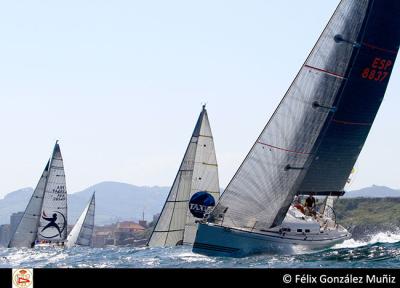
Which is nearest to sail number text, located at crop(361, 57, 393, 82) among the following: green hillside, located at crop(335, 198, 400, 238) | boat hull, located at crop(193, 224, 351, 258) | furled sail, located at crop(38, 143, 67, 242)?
boat hull, located at crop(193, 224, 351, 258)

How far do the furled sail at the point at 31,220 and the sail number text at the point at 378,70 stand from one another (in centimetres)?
4443

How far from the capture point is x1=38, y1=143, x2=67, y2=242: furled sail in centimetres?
7612

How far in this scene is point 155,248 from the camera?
52.1 metres

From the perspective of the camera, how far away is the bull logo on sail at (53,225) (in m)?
78.0

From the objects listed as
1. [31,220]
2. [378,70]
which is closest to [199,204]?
[378,70]

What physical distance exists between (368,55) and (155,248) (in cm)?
2131

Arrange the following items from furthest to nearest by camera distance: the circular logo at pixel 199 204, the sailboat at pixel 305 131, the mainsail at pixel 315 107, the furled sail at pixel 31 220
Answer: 1. the furled sail at pixel 31 220
2. the circular logo at pixel 199 204
3. the mainsail at pixel 315 107
4. the sailboat at pixel 305 131

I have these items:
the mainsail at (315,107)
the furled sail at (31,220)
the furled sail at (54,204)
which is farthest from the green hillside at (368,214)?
the mainsail at (315,107)

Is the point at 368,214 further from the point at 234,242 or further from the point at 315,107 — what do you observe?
the point at 234,242

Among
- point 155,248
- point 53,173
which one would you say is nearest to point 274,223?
point 155,248
